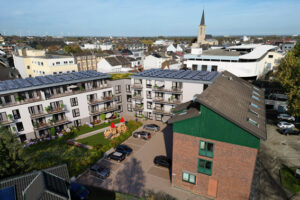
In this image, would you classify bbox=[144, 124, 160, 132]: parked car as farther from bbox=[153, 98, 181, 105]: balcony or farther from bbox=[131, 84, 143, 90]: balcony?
bbox=[131, 84, 143, 90]: balcony

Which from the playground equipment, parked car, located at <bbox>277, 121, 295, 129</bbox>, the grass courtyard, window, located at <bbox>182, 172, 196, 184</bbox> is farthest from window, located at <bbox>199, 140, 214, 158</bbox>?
parked car, located at <bbox>277, 121, 295, 129</bbox>

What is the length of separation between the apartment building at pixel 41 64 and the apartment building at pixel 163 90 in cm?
3758

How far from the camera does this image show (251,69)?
65125mm

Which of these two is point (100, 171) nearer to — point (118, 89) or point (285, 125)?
point (118, 89)

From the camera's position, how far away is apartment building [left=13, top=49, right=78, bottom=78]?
2655 inches

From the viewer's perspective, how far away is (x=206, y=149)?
2214 centimetres

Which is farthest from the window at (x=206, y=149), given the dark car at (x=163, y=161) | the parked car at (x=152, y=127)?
the parked car at (x=152, y=127)

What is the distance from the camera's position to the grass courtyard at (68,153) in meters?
30.0

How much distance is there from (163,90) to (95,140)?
63.1 feet

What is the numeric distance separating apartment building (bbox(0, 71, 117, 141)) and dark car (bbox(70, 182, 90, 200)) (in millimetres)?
18511

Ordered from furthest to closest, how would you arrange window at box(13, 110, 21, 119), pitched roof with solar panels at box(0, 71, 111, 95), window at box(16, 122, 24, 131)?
window at box(16, 122, 24, 131), pitched roof with solar panels at box(0, 71, 111, 95), window at box(13, 110, 21, 119)

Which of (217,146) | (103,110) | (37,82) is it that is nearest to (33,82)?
(37,82)

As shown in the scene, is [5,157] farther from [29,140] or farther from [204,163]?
[204,163]

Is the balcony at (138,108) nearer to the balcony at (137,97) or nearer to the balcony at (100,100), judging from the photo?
the balcony at (137,97)
